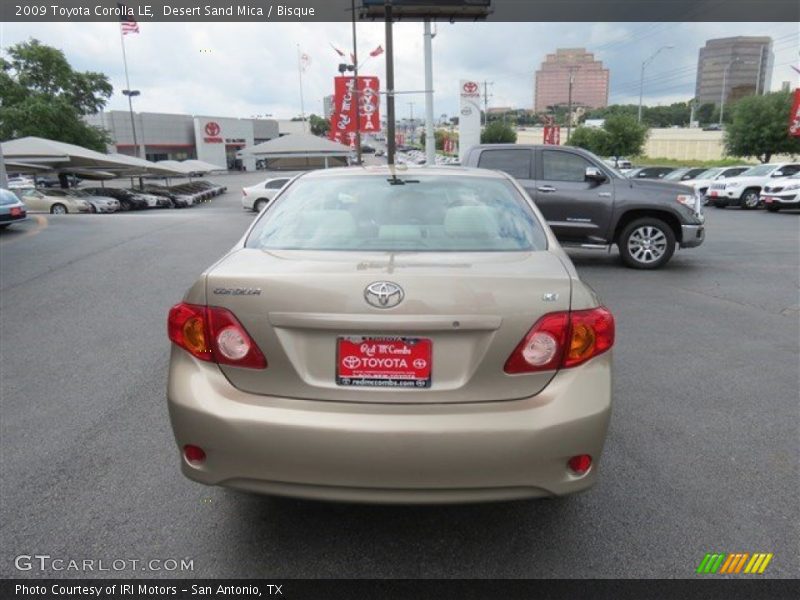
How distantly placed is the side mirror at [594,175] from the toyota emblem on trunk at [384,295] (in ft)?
26.2

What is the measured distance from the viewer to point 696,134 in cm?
7725

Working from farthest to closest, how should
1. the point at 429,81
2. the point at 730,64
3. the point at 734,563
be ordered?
the point at 730,64 → the point at 429,81 → the point at 734,563

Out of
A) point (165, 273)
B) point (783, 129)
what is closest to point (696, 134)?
point (783, 129)

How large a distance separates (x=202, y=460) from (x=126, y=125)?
279ft

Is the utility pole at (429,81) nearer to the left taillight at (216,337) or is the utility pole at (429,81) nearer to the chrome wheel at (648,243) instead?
the chrome wheel at (648,243)

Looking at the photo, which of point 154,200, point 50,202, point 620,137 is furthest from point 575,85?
point 50,202

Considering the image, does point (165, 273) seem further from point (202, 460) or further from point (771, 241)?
point (771, 241)

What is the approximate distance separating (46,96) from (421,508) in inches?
2011

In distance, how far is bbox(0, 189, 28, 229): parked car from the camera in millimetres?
13148

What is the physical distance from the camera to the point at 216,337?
2.39 meters

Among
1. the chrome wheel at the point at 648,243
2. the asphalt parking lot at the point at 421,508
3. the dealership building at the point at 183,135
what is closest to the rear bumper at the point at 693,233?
the chrome wheel at the point at 648,243

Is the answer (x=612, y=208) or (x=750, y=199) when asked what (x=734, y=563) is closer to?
(x=612, y=208)

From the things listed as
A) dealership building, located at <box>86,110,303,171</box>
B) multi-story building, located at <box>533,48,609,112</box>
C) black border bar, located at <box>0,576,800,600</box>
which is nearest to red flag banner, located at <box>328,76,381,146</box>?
black border bar, located at <box>0,576,800,600</box>

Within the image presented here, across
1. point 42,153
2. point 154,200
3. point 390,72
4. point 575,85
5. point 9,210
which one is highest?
point 575,85
